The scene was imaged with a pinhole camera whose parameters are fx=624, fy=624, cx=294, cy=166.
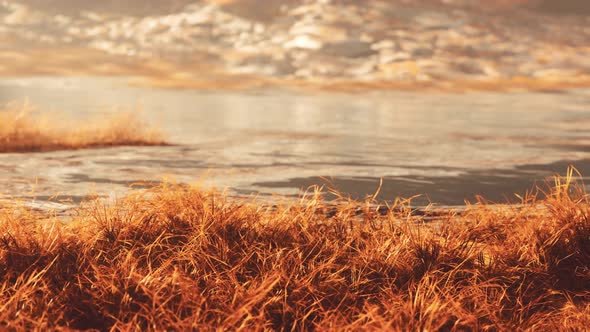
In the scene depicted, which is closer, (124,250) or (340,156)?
(124,250)

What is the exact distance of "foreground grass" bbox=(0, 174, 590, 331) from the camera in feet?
15.5

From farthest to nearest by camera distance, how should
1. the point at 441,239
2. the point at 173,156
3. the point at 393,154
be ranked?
the point at 393,154
the point at 173,156
the point at 441,239

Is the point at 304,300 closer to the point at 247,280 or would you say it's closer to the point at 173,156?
the point at 247,280

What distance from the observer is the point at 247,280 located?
5.25 meters

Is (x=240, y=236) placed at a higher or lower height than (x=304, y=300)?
higher

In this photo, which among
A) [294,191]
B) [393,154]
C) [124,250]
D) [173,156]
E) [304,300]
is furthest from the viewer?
[393,154]

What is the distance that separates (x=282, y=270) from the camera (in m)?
5.09

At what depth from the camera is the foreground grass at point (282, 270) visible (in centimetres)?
472

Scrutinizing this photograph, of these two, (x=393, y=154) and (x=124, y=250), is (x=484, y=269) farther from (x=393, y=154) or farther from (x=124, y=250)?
(x=393, y=154)

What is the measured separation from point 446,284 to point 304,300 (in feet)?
4.13

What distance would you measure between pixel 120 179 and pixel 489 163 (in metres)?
11.4

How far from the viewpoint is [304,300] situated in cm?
509

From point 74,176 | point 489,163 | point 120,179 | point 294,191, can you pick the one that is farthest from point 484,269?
point 489,163

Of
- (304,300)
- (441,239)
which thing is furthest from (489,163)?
(304,300)
